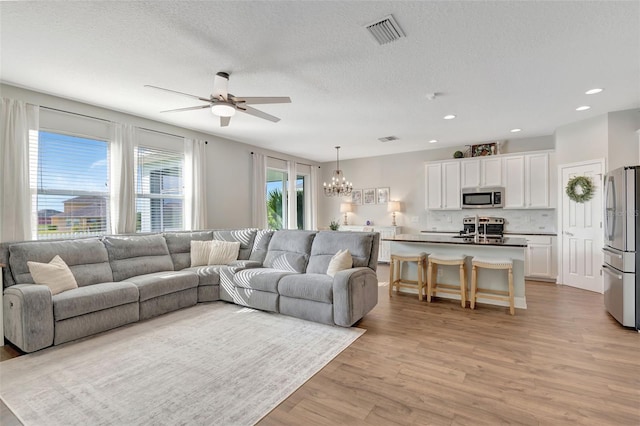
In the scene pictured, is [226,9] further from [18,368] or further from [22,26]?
[18,368]

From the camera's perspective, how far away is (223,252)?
476 centimetres

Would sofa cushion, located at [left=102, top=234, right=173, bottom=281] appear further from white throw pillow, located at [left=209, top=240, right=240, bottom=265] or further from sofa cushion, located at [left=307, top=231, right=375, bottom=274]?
sofa cushion, located at [left=307, top=231, right=375, bottom=274]

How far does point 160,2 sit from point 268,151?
4897mm

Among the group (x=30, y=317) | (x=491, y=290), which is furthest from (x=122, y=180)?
(x=491, y=290)

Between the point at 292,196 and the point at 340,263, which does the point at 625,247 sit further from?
the point at 292,196

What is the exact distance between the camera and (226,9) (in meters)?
2.16

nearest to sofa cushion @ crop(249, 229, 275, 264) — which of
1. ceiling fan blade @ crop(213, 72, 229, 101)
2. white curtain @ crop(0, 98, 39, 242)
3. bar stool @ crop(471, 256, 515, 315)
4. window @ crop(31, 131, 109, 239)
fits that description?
window @ crop(31, 131, 109, 239)

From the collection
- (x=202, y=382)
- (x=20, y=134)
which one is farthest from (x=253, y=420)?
(x=20, y=134)

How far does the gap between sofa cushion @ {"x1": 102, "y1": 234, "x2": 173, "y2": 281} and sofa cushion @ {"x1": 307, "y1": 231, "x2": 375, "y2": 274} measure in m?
2.12

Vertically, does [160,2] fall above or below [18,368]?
above

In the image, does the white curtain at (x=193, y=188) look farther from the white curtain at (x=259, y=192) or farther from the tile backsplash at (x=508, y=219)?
the tile backsplash at (x=508, y=219)

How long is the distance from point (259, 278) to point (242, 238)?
1304 millimetres

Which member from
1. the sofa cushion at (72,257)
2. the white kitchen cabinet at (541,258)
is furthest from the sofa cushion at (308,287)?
A: the white kitchen cabinet at (541,258)

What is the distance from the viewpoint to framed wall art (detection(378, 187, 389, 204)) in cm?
783
